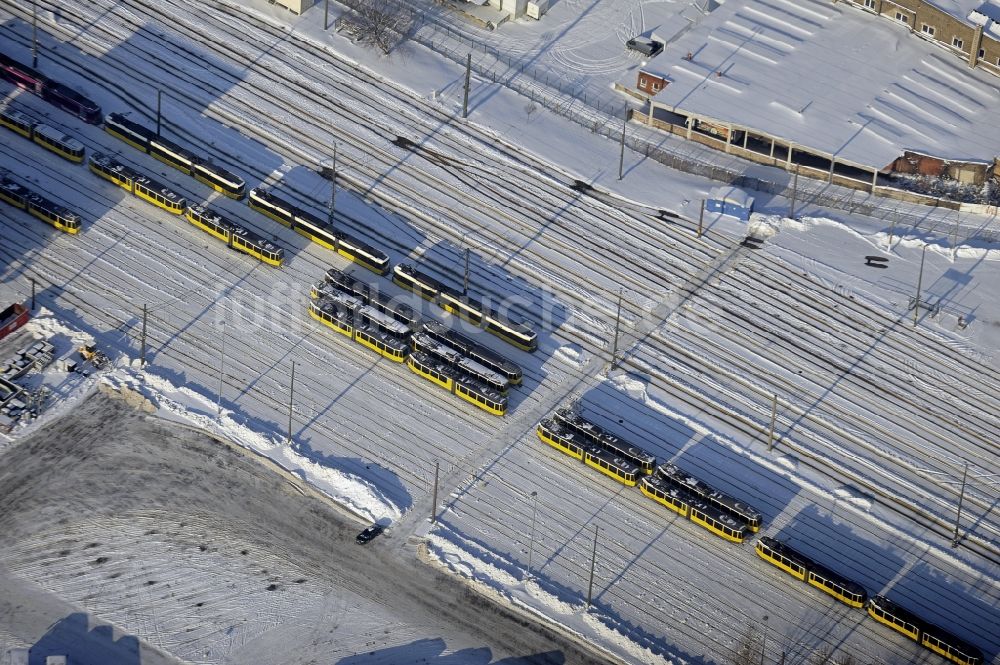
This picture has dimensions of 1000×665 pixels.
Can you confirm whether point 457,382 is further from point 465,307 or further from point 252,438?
point 252,438

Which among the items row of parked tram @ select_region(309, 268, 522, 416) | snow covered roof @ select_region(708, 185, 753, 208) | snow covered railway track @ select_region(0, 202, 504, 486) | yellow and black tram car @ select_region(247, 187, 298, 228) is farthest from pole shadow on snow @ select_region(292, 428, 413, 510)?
snow covered roof @ select_region(708, 185, 753, 208)

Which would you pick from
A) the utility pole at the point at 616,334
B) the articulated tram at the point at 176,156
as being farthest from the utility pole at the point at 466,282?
the articulated tram at the point at 176,156

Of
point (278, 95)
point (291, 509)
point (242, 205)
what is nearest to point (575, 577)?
point (291, 509)

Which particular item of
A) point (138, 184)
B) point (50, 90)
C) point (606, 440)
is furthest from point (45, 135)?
point (606, 440)

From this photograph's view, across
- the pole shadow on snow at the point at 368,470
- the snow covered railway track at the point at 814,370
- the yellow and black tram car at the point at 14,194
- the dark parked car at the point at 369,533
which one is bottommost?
the dark parked car at the point at 369,533

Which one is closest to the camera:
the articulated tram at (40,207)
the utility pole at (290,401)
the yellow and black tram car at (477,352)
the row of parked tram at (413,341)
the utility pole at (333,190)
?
the utility pole at (290,401)

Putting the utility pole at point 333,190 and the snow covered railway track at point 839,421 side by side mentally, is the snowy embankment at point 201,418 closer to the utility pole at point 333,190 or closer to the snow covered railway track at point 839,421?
the utility pole at point 333,190

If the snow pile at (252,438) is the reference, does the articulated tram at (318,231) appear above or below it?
above

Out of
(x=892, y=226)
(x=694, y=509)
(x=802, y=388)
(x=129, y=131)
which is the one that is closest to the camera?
(x=694, y=509)
